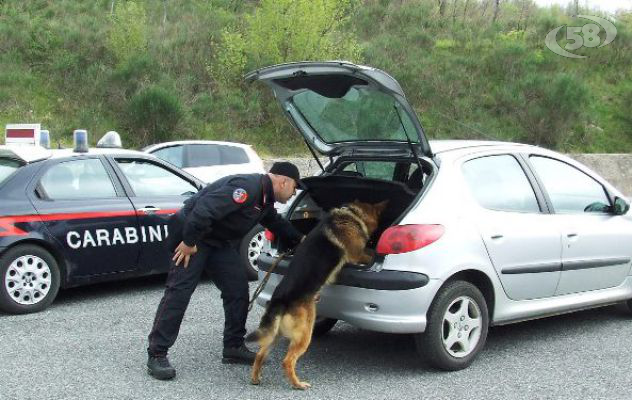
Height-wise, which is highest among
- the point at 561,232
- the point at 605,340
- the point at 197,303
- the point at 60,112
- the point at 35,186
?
the point at 561,232

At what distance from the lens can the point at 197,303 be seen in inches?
272

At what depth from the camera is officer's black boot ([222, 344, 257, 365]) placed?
4.98 m

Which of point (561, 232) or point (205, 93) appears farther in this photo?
point (205, 93)

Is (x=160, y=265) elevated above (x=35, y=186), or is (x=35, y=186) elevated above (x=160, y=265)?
(x=35, y=186)

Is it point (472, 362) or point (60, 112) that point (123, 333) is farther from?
point (60, 112)

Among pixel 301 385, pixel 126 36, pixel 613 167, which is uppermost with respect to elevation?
pixel 301 385

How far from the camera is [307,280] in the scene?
447 centimetres

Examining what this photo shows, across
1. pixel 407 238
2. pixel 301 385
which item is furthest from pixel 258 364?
pixel 407 238

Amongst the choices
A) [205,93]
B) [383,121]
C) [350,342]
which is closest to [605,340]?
[350,342]

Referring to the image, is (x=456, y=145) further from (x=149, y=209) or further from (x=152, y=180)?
(x=152, y=180)

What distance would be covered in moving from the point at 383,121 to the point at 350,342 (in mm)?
1788

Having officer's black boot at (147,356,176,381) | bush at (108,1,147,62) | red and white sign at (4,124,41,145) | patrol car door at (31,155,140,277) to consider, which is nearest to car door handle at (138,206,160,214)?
patrol car door at (31,155,140,277)

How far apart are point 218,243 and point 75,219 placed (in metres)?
2.42

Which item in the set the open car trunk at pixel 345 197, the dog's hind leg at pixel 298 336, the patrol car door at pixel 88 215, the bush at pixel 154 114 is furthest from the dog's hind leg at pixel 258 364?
the bush at pixel 154 114
